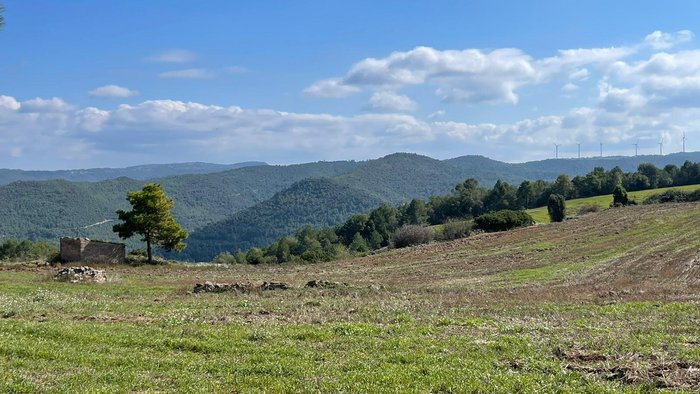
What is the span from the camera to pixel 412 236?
74.6m

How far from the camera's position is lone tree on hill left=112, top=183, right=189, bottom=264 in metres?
52.7

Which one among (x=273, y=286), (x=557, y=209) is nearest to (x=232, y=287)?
(x=273, y=286)

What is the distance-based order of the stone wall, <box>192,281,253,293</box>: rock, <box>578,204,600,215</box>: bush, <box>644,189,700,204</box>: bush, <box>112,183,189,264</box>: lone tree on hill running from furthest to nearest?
<box>578,204,600,215</box>: bush → <box>644,189,700,204</box>: bush → <box>112,183,189,264</box>: lone tree on hill → the stone wall → <box>192,281,253,293</box>: rock

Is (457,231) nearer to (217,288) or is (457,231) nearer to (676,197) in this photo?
(676,197)

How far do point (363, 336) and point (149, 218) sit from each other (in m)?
41.5

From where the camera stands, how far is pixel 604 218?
2827 inches

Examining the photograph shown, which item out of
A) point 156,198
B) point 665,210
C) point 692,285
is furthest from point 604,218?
point 156,198

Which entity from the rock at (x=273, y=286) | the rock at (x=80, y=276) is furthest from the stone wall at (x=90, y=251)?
the rock at (x=273, y=286)

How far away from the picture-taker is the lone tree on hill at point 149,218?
52.7 meters

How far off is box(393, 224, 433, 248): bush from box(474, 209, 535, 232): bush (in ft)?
22.5

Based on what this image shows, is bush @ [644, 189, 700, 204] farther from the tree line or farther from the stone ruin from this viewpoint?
the stone ruin

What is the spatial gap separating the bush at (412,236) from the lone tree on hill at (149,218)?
3166 cm

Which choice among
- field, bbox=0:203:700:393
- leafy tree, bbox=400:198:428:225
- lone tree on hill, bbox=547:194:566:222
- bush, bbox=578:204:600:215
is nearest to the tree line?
leafy tree, bbox=400:198:428:225

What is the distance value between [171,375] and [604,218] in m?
70.0
